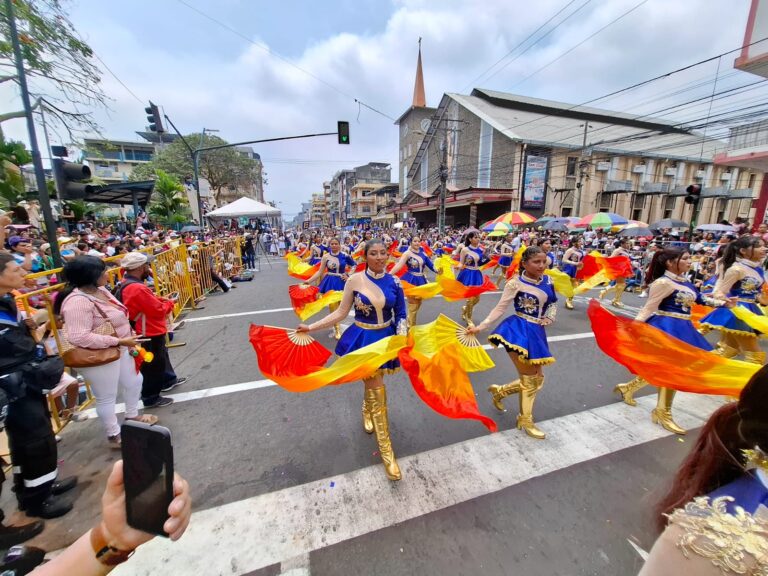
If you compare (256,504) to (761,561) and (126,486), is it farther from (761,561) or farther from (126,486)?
(761,561)

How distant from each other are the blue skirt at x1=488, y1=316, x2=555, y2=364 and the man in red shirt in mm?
3876

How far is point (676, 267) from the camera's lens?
11.8ft

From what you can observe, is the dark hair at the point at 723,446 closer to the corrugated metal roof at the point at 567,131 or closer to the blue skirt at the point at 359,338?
the blue skirt at the point at 359,338

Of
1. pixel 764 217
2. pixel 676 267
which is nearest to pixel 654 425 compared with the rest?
pixel 676 267

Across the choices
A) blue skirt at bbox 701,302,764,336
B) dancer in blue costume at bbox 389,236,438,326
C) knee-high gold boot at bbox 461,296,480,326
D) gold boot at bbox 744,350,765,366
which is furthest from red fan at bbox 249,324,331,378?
gold boot at bbox 744,350,765,366

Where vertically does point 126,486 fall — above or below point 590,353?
above

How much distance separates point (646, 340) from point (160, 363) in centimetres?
550

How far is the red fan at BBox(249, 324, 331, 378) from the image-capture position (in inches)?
124

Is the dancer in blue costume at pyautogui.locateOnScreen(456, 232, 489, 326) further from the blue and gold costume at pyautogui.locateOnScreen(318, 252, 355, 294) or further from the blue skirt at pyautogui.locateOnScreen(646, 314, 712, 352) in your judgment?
the blue skirt at pyautogui.locateOnScreen(646, 314, 712, 352)

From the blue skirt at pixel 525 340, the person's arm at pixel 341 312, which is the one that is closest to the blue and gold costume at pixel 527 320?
the blue skirt at pixel 525 340

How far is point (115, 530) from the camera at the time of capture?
926 mm

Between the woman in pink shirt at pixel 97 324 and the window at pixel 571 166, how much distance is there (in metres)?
33.2

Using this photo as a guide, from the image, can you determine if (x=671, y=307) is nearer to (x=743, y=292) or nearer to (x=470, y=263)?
(x=743, y=292)

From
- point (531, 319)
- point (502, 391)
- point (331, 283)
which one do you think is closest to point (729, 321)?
point (531, 319)
